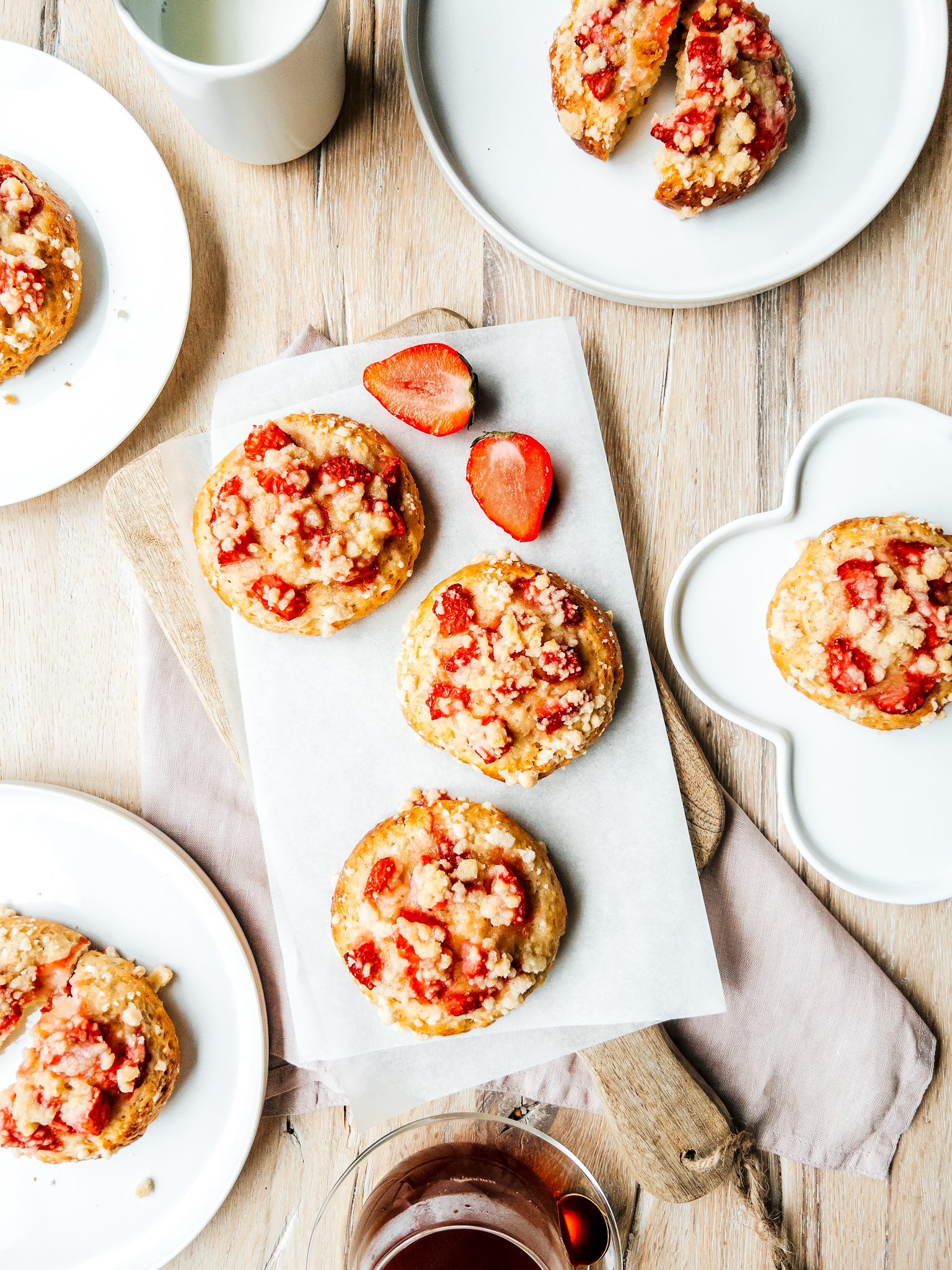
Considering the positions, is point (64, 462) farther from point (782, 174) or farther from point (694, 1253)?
point (694, 1253)

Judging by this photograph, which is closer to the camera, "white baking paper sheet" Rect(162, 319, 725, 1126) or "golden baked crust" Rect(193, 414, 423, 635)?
"golden baked crust" Rect(193, 414, 423, 635)

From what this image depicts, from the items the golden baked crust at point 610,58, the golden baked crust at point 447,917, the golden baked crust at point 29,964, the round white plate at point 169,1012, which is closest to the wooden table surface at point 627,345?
the round white plate at point 169,1012

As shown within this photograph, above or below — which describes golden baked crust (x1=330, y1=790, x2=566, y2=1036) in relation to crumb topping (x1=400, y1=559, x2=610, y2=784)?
below

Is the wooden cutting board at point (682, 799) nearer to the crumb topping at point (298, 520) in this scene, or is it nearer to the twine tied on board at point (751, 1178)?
the twine tied on board at point (751, 1178)

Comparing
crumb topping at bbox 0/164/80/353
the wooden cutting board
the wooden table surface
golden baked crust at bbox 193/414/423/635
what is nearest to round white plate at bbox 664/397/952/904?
the wooden table surface

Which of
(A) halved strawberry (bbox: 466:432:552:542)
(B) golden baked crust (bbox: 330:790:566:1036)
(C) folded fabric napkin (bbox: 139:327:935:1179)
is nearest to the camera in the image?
(B) golden baked crust (bbox: 330:790:566:1036)

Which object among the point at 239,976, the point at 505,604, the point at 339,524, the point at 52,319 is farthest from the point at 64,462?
the point at 239,976

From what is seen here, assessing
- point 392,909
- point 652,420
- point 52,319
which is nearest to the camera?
point 392,909

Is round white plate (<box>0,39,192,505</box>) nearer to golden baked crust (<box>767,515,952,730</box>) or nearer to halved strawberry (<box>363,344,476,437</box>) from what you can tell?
halved strawberry (<box>363,344,476,437</box>)
